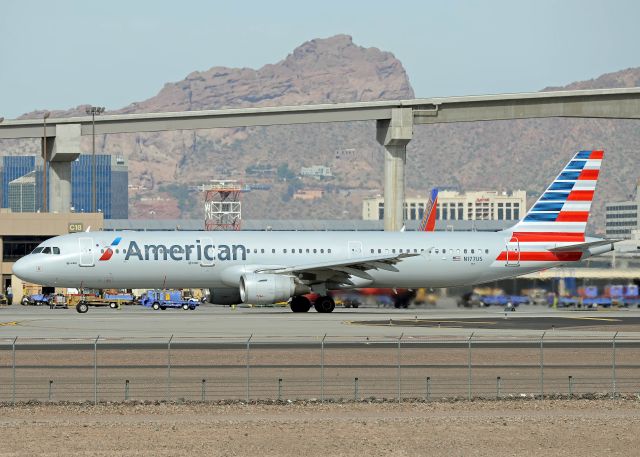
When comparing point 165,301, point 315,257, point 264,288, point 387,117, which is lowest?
point 165,301

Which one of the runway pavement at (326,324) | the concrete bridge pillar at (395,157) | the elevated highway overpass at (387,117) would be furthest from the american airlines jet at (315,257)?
the concrete bridge pillar at (395,157)

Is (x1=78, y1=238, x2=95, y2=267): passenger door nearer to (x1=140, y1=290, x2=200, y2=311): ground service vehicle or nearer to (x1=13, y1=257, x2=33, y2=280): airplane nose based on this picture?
(x1=13, y1=257, x2=33, y2=280): airplane nose

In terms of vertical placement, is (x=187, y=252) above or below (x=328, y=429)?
above

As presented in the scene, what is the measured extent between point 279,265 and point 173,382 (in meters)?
34.1

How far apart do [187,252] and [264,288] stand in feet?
16.2

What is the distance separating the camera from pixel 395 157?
96.0 m

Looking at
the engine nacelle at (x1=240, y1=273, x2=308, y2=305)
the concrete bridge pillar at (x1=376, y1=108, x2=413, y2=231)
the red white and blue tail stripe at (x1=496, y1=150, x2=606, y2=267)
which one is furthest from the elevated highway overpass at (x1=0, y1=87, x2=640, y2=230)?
the engine nacelle at (x1=240, y1=273, x2=308, y2=305)

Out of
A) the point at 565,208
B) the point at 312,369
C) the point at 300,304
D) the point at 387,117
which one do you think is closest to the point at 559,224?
the point at 565,208

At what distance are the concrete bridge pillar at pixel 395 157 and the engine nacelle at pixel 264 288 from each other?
31312 mm

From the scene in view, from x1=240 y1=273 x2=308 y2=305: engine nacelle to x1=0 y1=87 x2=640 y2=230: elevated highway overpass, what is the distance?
30.9 metres

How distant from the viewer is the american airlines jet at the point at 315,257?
210 feet

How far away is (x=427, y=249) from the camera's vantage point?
227 ft

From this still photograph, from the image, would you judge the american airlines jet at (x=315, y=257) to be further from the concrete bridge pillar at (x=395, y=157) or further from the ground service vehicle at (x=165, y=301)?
the ground service vehicle at (x=165, y=301)

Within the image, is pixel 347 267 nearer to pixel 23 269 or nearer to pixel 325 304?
pixel 325 304
